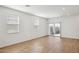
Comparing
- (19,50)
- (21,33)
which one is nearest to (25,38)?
(21,33)

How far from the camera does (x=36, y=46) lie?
6.98ft

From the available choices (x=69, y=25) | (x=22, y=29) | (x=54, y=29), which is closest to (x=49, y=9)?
(x=54, y=29)

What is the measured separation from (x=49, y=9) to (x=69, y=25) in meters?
0.67

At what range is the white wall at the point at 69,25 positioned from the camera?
2.09 metres

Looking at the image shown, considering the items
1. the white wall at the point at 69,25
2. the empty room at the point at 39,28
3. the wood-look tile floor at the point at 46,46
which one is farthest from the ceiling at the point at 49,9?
the wood-look tile floor at the point at 46,46

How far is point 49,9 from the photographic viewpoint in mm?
2121

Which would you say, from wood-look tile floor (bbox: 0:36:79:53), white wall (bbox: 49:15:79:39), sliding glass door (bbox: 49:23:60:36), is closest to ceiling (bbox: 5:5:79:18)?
white wall (bbox: 49:15:79:39)

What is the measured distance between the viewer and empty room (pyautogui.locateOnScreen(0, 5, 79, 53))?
198cm

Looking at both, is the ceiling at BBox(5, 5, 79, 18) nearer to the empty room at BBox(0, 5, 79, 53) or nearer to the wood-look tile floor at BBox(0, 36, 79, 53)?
the empty room at BBox(0, 5, 79, 53)

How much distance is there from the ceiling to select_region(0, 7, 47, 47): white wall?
0.11 meters

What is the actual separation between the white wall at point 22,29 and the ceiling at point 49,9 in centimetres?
11

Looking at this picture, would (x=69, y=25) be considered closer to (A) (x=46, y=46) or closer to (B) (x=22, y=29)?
(A) (x=46, y=46)
